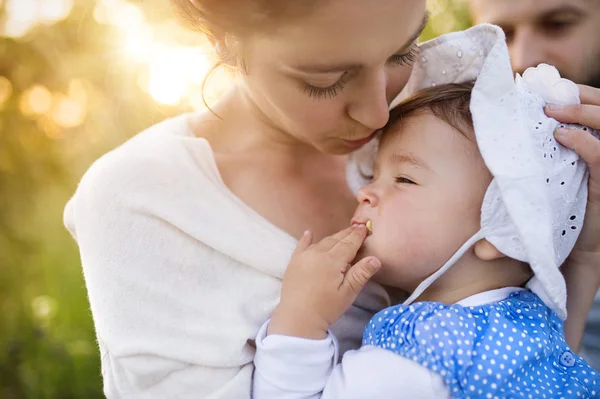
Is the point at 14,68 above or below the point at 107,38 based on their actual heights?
below

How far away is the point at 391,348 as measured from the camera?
3.83 ft

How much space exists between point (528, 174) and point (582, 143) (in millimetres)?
178

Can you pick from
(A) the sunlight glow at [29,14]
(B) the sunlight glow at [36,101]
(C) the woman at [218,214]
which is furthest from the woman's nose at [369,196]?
(B) the sunlight glow at [36,101]

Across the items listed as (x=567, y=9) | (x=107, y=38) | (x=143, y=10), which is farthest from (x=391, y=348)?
(x=107, y=38)

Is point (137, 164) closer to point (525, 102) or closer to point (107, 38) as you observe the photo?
point (525, 102)

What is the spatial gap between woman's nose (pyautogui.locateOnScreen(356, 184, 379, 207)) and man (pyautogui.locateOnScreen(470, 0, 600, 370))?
2.56ft

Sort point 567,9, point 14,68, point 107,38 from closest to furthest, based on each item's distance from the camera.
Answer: point 567,9 < point 107,38 < point 14,68

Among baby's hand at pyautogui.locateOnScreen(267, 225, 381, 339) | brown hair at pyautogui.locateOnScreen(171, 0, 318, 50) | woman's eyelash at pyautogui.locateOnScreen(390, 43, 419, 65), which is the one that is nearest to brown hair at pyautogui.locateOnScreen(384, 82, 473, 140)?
woman's eyelash at pyautogui.locateOnScreen(390, 43, 419, 65)

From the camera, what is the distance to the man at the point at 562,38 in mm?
1752

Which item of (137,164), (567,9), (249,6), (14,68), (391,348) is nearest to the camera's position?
(249,6)

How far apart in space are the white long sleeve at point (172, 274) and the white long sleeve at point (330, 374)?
62mm

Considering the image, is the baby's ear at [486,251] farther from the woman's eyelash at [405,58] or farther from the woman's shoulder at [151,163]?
the woman's shoulder at [151,163]

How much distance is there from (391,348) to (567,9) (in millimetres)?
1202

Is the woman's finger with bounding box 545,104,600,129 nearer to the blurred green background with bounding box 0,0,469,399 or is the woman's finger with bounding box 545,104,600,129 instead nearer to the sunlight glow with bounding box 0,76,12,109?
the blurred green background with bounding box 0,0,469,399
